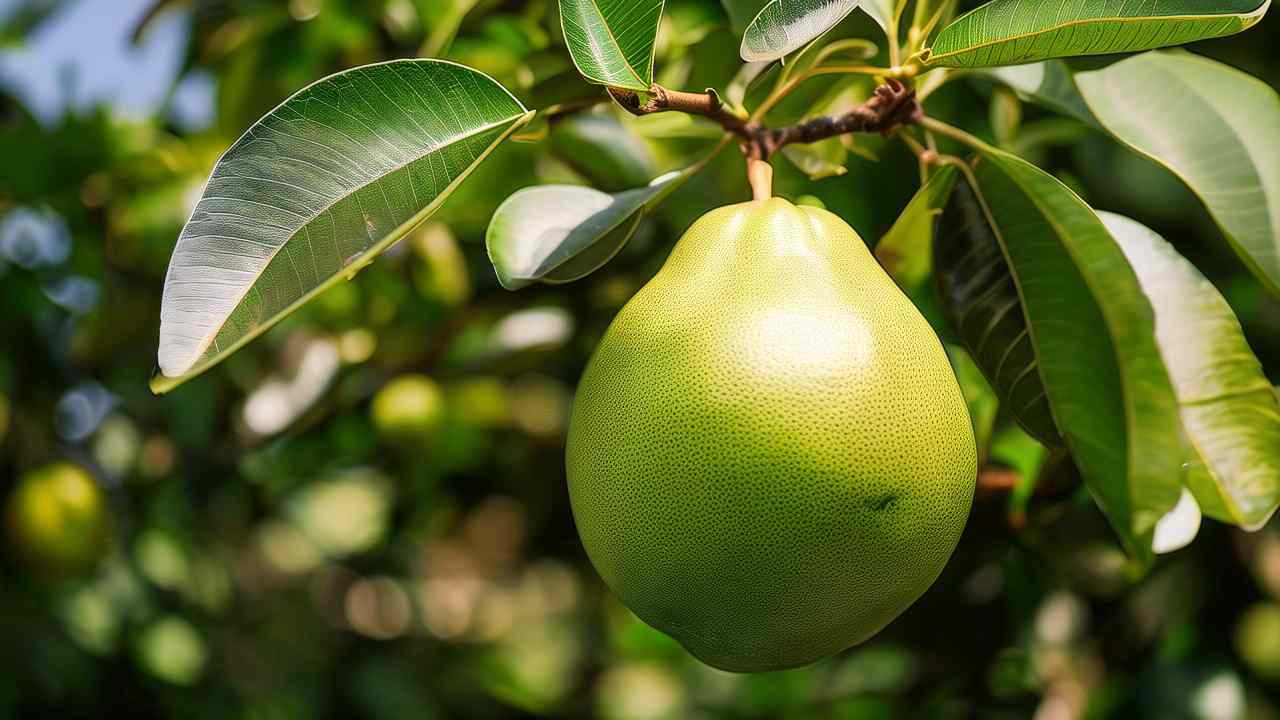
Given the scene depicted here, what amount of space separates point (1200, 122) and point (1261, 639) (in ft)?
2.77

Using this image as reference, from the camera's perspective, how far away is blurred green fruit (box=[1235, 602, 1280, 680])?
129 centimetres

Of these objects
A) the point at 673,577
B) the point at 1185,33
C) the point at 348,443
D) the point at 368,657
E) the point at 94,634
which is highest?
the point at 1185,33

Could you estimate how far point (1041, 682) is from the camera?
49.3 inches

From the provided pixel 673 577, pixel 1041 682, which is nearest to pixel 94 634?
pixel 1041 682

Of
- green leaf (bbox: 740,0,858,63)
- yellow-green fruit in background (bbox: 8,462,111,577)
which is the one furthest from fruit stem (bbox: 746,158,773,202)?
yellow-green fruit in background (bbox: 8,462,111,577)

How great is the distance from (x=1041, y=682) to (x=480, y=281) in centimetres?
84

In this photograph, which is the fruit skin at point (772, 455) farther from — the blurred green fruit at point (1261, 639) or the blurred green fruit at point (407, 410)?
the blurred green fruit at point (1261, 639)

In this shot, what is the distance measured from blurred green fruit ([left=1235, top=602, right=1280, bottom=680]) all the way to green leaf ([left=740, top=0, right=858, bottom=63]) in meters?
1.07

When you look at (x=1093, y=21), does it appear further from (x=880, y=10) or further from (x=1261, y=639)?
(x=1261, y=639)

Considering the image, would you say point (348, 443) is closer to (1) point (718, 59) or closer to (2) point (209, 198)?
(1) point (718, 59)

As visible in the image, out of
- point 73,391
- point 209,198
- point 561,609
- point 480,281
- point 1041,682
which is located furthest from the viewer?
point 561,609

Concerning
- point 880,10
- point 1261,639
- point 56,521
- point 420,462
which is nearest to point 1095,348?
point 880,10

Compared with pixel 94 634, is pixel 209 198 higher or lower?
higher

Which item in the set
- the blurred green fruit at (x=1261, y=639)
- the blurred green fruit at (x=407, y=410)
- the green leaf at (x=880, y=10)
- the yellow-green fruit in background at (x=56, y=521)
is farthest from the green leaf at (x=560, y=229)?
the yellow-green fruit in background at (x=56, y=521)
